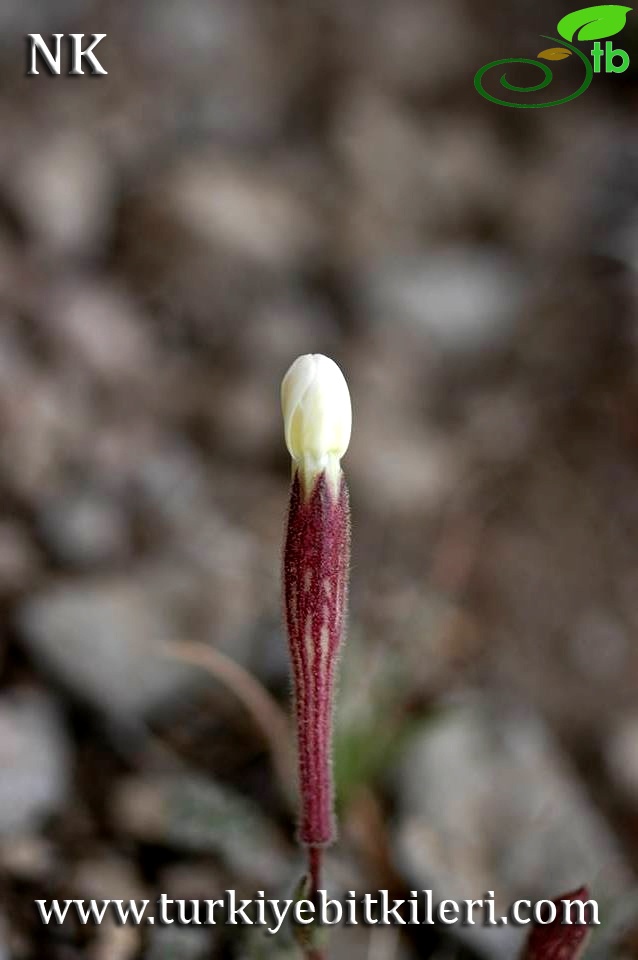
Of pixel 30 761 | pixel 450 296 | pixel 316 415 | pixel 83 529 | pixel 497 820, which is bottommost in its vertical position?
pixel 497 820

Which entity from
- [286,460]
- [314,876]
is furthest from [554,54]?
[314,876]

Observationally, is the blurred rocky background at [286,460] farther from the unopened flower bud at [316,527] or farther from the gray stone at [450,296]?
the unopened flower bud at [316,527]

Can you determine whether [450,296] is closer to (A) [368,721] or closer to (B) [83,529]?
(B) [83,529]

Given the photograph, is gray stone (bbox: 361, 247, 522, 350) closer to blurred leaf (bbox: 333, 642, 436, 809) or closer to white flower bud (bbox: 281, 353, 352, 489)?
blurred leaf (bbox: 333, 642, 436, 809)

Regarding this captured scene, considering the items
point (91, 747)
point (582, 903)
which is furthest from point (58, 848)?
point (582, 903)

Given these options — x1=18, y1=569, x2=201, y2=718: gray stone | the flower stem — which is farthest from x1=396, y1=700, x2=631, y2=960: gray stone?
x1=18, y1=569, x2=201, y2=718: gray stone

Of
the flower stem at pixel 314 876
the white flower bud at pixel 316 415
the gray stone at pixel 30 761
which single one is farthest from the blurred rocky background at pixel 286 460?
the white flower bud at pixel 316 415

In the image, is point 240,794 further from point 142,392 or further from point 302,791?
point 142,392
